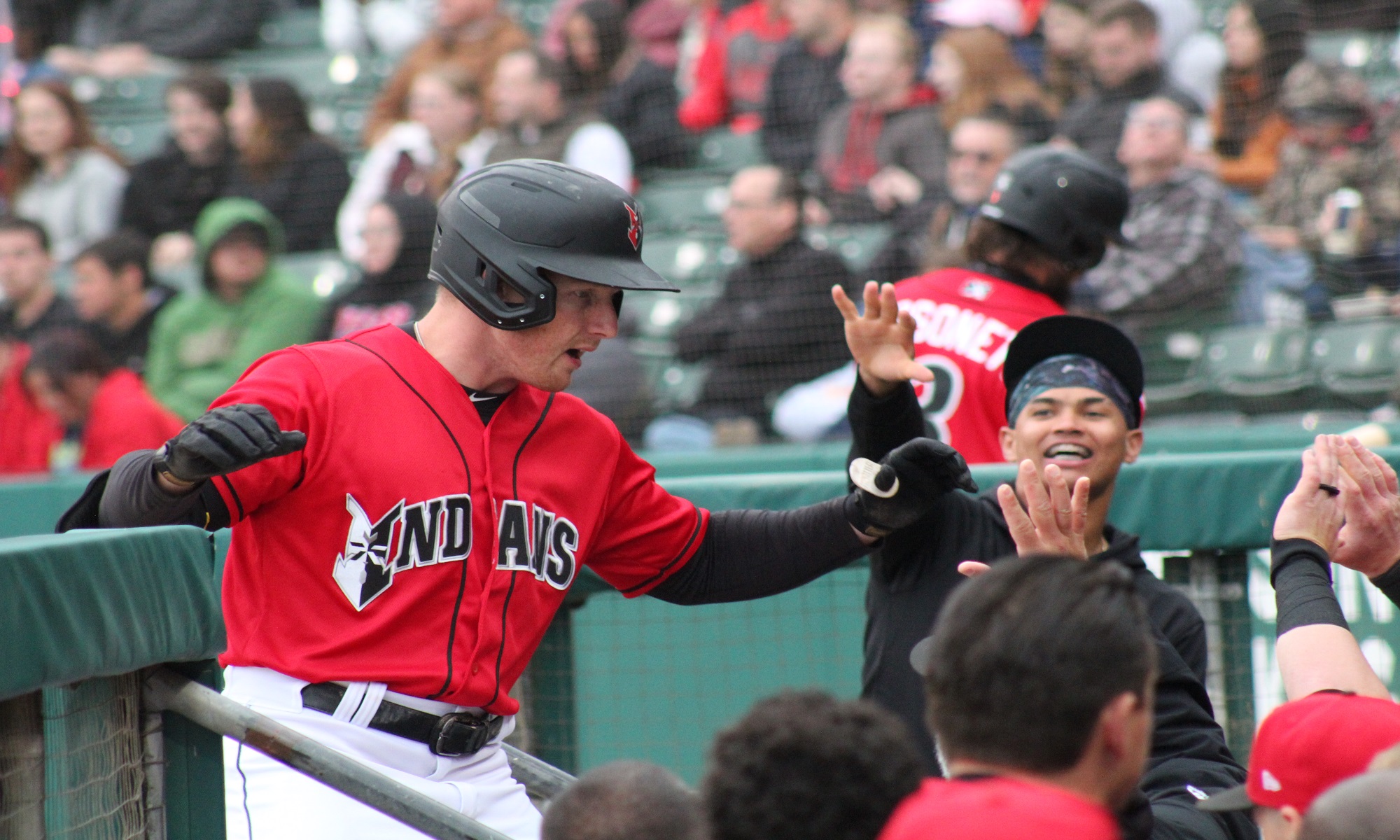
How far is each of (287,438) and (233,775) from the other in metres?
0.67

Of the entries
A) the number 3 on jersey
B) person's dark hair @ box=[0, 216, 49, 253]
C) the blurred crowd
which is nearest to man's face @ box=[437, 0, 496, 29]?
the blurred crowd

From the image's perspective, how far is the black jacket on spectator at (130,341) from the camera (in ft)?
24.8

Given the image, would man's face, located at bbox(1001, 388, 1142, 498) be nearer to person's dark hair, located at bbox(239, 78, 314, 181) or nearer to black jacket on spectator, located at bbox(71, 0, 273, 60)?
person's dark hair, located at bbox(239, 78, 314, 181)

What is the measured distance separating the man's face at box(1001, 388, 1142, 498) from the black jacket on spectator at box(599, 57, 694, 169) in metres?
5.44

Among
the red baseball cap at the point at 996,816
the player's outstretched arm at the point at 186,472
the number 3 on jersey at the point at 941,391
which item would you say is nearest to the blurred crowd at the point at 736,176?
the number 3 on jersey at the point at 941,391

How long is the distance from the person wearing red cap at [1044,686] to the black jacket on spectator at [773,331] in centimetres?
483

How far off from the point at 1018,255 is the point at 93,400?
439 cm

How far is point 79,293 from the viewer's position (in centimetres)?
754

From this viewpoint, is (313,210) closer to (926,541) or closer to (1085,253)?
(1085,253)

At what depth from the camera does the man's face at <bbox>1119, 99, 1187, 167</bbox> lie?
20.6 ft

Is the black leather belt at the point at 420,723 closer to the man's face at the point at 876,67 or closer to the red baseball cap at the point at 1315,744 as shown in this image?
the red baseball cap at the point at 1315,744

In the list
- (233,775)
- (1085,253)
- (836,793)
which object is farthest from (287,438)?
(1085,253)

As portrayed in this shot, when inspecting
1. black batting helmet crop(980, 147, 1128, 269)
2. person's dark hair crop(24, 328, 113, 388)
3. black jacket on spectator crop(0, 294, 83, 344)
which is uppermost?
black jacket on spectator crop(0, 294, 83, 344)

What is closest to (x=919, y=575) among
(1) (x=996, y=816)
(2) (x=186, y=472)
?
(2) (x=186, y=472)
